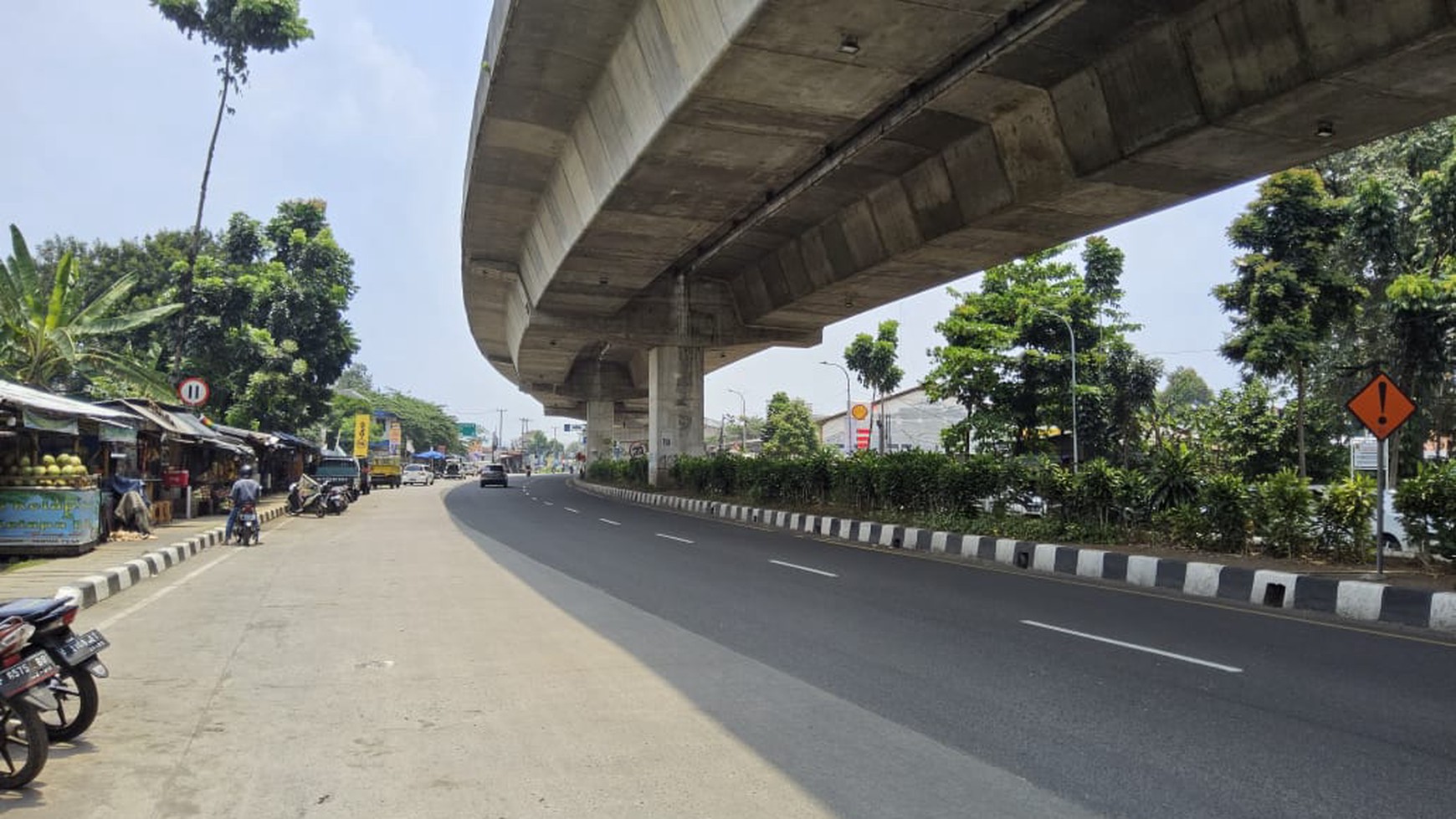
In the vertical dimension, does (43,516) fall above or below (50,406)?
below

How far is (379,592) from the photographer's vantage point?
1085cm

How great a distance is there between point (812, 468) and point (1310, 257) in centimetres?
1528

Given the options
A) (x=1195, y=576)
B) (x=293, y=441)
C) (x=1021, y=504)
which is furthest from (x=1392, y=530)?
(x=293, y=441)

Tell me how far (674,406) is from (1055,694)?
26840mm

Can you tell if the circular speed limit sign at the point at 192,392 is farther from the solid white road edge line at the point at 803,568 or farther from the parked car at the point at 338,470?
the solid white road edge line at the point at 803,568

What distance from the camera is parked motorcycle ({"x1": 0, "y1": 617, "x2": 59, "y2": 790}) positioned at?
438 cm

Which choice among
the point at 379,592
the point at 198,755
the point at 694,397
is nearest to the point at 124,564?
the point at 379,592

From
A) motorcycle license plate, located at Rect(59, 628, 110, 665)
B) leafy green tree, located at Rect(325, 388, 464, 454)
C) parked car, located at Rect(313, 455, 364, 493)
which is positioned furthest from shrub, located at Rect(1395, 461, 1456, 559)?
leafy green tree, located at Rect(325, 388, 464, 454)

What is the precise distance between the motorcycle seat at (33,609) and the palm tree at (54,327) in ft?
60.0

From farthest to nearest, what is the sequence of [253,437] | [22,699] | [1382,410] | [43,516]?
[253,437] < [43,516] < [1382,410] < [22,699]

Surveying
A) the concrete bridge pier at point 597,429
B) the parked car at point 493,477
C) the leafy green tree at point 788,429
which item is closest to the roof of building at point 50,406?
the parked car at point 493,477

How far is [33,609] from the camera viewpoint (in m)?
4.78

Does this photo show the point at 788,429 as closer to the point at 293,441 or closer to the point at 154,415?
the point at 293,441

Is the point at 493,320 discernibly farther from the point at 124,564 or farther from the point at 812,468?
the point at 124,564
